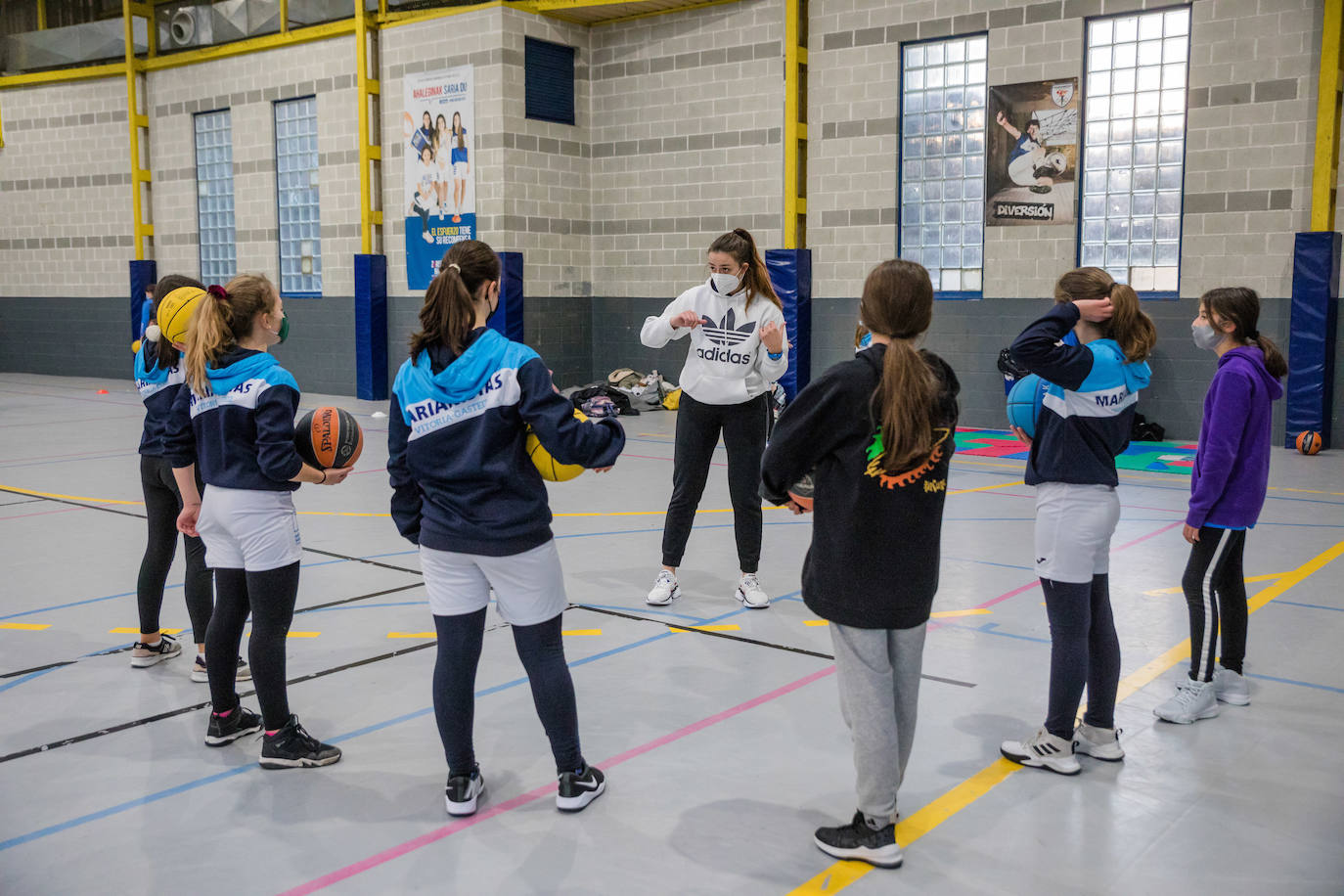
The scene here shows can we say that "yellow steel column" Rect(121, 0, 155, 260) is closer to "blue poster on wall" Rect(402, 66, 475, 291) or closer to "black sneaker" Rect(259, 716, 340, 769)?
"blue poster on wall" Rect(402, 66, 475, 291)

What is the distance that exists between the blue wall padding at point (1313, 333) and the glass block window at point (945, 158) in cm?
325

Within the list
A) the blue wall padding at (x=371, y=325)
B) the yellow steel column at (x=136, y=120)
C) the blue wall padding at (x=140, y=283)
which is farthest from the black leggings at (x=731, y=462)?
the yellow steel column at (x=136, y=120)

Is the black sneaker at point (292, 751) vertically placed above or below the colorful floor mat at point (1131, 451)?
below

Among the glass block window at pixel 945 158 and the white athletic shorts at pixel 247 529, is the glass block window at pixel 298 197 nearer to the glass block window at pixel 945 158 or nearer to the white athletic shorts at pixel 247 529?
the glass block window at pixel 945 158

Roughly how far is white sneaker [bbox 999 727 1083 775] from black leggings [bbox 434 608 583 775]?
1.42 metres

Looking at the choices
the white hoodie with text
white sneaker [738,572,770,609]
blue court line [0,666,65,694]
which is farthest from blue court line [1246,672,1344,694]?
blue court line [0,666,65,694]

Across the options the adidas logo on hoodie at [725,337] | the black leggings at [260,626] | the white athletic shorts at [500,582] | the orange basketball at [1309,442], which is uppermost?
the adidas logo on hoodie at [725,337]

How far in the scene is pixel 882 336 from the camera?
115 inches

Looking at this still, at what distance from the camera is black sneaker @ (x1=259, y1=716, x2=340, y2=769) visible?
3.60 meters

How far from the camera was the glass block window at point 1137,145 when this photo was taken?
37.9 ft

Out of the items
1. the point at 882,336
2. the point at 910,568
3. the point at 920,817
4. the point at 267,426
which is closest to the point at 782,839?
the point at 920,817

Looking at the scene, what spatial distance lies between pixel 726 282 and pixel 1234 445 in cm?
246

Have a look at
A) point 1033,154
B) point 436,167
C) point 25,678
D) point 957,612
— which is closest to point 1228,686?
point 957,612

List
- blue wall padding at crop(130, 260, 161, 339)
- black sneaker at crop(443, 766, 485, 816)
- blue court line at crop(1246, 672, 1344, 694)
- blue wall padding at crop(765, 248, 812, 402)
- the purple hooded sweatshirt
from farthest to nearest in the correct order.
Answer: blue wall padding at crop(130, 260, 161, 339)
blue wall padding at crop(765, 248, 812, 402)
blue court line at crop(1246, 672, 1344, 694)
the purple hooded sweatshirt
black sneaker at crop(443, 766, 485, 816)
